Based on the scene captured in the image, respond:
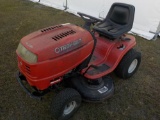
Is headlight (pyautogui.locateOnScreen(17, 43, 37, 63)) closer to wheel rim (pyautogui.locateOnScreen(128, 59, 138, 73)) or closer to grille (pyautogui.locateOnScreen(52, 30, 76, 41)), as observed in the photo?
grille (pyautogui.locateOnScreen(52, 30, 76, 41))

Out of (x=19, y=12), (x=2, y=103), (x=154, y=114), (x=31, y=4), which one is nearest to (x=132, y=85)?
(x=154, y=114)

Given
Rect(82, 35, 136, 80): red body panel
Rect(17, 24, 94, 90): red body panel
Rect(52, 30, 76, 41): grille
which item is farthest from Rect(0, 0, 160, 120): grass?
Rect(52, 30, 76, 41): grille

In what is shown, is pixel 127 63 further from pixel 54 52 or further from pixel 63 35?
pixel 54 52

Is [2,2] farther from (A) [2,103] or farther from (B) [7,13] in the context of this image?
(A) [2,103]

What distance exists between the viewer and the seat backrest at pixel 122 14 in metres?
2.29

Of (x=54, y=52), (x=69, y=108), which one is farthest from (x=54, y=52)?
(x=69, y=108)

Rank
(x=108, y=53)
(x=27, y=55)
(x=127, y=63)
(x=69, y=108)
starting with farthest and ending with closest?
1. (x=127, y=63)
2. (x=108, y=53)
3. (x=69, y=108)
4. (x=27, y=55)

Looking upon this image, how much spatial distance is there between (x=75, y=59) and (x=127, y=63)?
889 mm

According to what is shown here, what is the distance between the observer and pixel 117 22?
7.97ft

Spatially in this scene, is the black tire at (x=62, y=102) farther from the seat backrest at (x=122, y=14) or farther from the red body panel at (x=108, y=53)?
the seat backrest at (x=122, y=14)

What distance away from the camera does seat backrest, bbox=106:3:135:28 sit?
2285 mm

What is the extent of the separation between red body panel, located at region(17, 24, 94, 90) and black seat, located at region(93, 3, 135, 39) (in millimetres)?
401

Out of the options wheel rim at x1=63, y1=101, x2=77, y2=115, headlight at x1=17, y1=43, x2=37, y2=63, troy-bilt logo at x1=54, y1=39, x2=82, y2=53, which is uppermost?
troy-bilt logo at x1=54, y1=39, x2=82, y2=53

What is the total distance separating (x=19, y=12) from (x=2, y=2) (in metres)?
1.37
